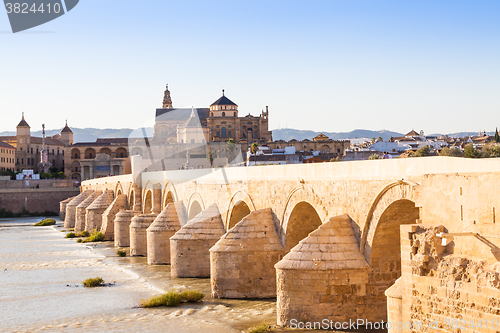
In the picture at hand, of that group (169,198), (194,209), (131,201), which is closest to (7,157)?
(131,201)

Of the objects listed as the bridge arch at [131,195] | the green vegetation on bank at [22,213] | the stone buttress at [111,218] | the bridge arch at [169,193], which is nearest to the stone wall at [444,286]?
the bridge arch at [169,193]

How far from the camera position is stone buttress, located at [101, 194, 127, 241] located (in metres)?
34.3

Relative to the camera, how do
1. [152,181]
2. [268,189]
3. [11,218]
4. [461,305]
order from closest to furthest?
[461,305]
[268,189]
[152,181]
[11,218]

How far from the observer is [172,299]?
15391 millimetres

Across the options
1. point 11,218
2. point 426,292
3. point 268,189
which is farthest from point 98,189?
point 426,292

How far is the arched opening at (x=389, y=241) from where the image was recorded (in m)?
11.1

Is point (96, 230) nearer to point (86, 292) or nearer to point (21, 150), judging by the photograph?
point (86, 292)

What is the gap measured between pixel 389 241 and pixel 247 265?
4524mm

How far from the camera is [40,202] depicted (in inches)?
2454

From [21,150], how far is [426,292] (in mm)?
97552

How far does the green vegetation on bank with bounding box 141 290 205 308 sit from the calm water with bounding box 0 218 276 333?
289 millimetres

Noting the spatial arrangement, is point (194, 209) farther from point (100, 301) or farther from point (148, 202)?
point (148, 202)

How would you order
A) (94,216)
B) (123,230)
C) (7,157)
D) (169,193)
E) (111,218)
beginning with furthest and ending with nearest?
1. (7,157)
2. (94,216)
3. (111,218)
4. (123,230)
5. (169,193)

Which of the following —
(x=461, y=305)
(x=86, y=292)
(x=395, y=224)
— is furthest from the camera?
(x=86, y=292)
